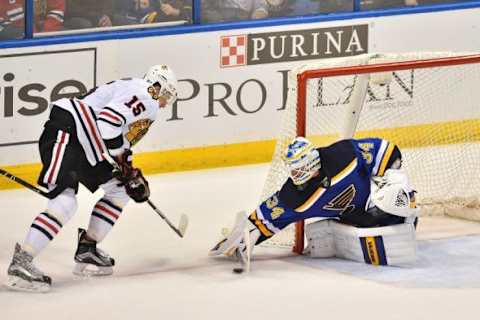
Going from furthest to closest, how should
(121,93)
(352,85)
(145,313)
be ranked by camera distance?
(352,85) < (121,93) < (145,313)

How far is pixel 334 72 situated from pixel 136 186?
3.52 feet

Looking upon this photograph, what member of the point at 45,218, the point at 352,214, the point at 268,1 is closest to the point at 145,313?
the point at 45,218

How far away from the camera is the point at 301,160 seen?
7031 mm

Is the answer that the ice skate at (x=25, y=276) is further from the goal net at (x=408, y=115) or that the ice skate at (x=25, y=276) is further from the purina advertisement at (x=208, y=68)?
the purina advertisement at (x=208, y=68)

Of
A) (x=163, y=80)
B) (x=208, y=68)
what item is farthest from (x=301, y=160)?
(x=208, y=68)

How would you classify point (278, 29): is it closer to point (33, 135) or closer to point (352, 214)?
point (33, 135)

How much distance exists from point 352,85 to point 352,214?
0.88 metres

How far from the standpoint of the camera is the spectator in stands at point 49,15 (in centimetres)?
856

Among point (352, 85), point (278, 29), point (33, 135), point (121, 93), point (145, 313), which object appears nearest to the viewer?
point (145, 313)

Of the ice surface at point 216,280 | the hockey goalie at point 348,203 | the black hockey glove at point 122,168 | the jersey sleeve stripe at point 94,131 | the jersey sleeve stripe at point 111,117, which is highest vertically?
the jersey sleeve stripe at point 111,117

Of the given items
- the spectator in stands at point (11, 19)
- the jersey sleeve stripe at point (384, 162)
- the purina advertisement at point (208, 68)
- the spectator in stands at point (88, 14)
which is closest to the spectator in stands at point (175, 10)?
the purina advertisement at point (208, 68)

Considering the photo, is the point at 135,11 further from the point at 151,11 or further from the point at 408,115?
the point at 408,115

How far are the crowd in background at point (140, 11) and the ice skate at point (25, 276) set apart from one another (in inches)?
78.3

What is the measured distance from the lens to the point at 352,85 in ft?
26.0
